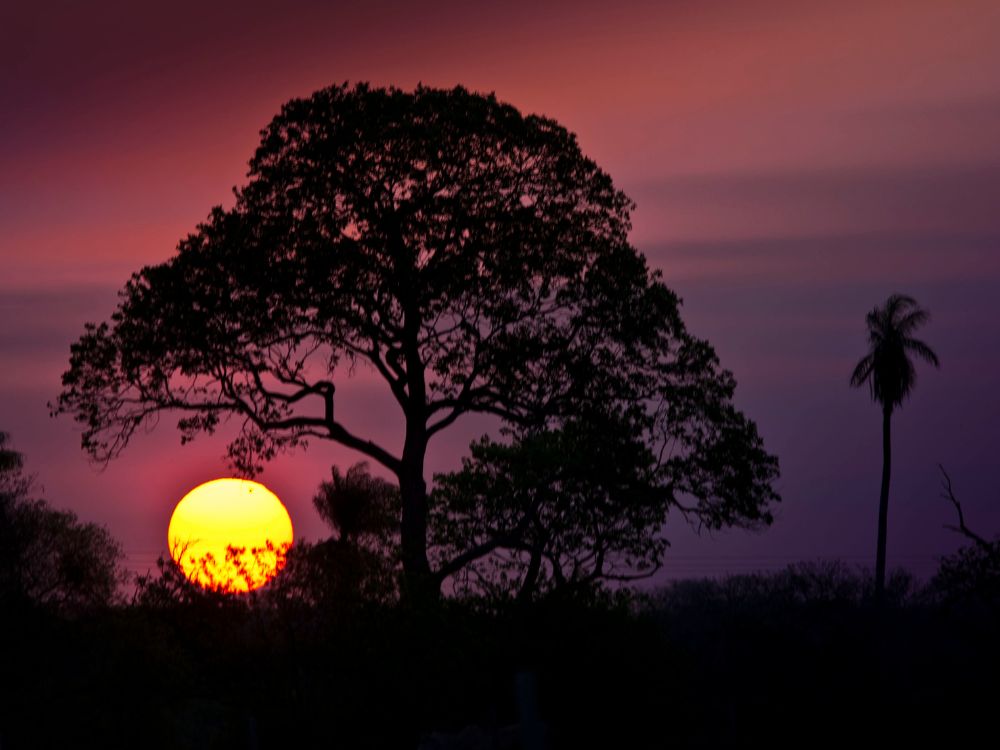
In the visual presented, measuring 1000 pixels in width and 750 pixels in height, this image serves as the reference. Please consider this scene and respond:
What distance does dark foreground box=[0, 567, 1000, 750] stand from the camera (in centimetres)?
3531

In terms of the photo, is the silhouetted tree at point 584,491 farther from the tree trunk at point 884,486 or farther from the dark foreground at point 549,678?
the tree trunk at point 884,486

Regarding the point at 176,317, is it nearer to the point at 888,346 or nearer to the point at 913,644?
the point at 913,644

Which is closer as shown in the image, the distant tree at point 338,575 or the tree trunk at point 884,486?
the distant tree at point 338,575

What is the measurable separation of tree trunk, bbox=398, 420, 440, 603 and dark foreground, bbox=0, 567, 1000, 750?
3391mm

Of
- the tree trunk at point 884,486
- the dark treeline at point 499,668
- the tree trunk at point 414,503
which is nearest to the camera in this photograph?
the dark treeline at point 499,668

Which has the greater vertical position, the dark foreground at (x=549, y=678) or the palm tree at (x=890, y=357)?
the palm tree at (x=890, y=357)

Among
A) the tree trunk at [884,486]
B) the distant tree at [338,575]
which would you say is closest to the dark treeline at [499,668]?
the distant tree at [338,575]

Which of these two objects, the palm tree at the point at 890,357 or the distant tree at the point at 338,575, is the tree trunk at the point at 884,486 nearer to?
the palm tree at the point at 890,357

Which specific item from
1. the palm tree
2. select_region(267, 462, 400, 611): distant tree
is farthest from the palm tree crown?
select_region(267, 462, 400, 611): distant tree

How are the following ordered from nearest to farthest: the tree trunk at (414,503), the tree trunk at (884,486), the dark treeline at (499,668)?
the dark treeline at (499,668)
the tree trunk at (414,503)
the tree trunk at (884,486)

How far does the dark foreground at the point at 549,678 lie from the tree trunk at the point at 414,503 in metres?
3.39

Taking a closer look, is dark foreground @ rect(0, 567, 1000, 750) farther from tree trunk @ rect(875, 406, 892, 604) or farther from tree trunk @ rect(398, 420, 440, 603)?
tree trunk @ rect(875, 406, 892, 604)

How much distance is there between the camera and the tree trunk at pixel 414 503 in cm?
4144

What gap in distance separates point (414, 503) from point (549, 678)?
9.59 m
